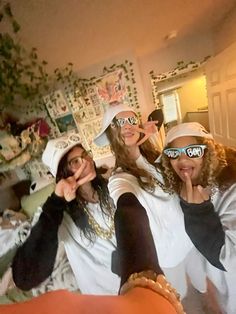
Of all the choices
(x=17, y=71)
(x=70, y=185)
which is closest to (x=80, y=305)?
(x=70, y=185)

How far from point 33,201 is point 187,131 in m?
0.28

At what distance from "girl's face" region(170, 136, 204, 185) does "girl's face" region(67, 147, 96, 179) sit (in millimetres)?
131

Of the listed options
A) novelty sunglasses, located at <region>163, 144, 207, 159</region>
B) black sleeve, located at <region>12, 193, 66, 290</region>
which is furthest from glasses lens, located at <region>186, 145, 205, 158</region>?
black sleeve, located at <region>12, 193, 66, 290</region>

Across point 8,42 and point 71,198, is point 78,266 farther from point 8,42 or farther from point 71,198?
point 8,42

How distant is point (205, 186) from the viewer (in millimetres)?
326

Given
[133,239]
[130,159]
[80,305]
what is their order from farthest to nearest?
[130,159]
[133,239]
[80,305]

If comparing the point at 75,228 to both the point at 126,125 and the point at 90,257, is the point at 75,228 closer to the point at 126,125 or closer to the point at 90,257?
the point at 90,257

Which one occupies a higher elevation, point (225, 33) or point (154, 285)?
point (225, 33)

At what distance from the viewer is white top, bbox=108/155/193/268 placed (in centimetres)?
34

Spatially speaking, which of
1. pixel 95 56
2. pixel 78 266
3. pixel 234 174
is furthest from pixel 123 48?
pixel 78 266

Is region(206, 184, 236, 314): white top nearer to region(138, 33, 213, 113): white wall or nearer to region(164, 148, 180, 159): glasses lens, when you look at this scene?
region(164, 148, 180, 159): glasses lens

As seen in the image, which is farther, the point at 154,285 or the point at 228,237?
the point at 228,237

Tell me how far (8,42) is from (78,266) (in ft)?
1.28

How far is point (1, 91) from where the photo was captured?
319 mm
